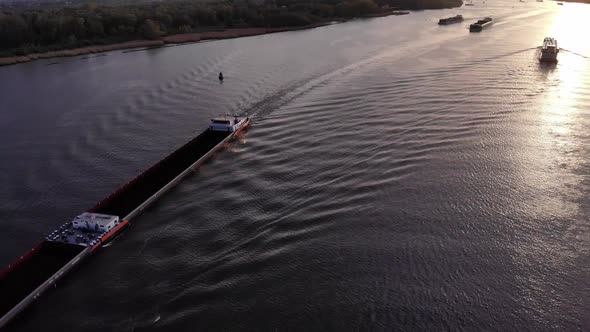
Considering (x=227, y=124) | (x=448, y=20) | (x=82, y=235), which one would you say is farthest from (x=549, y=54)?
(x=82, y=235)

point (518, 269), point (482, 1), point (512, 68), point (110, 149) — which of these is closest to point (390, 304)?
point (518, 269)

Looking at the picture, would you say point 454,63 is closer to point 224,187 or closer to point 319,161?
point 319,161

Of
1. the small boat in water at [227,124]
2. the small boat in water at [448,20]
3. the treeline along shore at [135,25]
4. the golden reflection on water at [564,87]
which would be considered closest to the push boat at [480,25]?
the small boat in water at [448,20]

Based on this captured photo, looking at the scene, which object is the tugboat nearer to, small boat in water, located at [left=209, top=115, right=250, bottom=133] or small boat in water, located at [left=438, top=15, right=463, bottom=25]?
small boat in water, located at [left=209, top=115, right=250, bottom=133]

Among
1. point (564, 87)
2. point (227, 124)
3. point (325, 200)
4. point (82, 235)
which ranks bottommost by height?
point (82, 235)

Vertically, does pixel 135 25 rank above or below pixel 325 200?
above

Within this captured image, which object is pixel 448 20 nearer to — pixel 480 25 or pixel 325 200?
pixel 480 25
